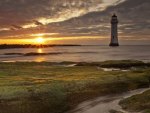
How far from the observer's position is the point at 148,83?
204 feet

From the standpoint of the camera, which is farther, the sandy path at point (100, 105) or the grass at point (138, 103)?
the sandy path at point (100, 105)

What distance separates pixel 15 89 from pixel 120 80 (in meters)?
22.2

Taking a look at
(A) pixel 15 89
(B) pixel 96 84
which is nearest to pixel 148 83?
(B) pixel 96 84

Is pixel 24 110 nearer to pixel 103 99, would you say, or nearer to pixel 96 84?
pixel 103 99

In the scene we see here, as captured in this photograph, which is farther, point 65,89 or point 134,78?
point 134,78

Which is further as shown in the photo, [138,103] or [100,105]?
[100,105]

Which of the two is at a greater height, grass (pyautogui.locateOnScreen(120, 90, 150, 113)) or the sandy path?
grass (pyautogui.locateOnScreen(120, 90, 150, 113))

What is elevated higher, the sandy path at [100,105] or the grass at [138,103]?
the grass at [138,103]

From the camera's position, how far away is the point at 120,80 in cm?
5903

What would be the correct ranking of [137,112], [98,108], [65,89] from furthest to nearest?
[65,89], [98,108], [137,112]

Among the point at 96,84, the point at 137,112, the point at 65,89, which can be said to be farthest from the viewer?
the point at 96,84

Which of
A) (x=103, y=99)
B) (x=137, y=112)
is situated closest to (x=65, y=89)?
(x=103, y=99)

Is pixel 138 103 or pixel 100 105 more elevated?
pixel 138 103

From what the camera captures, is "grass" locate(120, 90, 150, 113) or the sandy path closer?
"grass" locate(120, 90, 150, 113)
